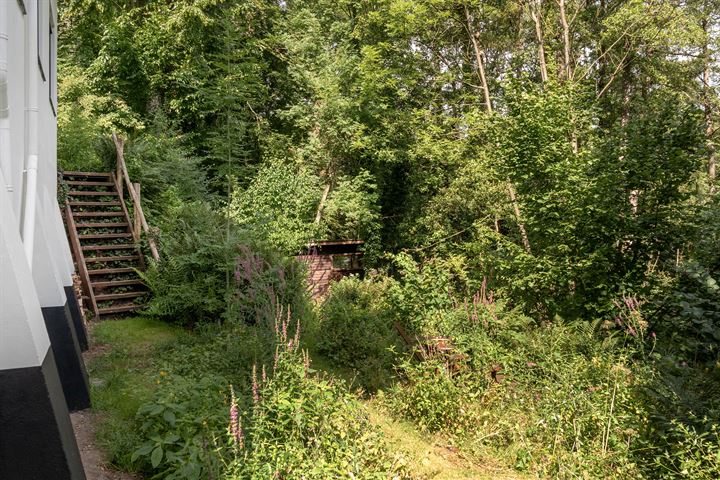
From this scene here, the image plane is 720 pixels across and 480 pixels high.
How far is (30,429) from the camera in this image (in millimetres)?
2404

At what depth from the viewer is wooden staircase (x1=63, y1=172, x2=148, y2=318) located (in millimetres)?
8789

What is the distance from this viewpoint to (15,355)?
2363 millimetres

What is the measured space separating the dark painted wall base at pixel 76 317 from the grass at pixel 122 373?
185 mm

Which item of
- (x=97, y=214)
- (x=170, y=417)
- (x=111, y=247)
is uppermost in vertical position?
(x=97, y=214)

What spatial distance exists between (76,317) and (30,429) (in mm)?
4366

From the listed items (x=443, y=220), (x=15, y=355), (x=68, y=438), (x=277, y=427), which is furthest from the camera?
(x=443, y=220)

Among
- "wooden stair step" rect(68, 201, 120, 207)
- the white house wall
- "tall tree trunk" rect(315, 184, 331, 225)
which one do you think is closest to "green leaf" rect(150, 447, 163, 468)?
the white house wall

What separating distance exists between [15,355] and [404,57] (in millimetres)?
16502

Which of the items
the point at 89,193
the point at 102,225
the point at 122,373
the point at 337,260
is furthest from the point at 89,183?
the point at 337,260

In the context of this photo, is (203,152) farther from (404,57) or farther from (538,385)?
(538,385)

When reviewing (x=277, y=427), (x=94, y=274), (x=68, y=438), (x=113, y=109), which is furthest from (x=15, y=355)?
(x=113, y=109)

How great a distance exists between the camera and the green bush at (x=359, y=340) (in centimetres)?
704

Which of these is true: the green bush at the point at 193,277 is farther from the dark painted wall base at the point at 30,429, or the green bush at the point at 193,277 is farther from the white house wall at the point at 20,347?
the dark painted wall base at the point at 30,429

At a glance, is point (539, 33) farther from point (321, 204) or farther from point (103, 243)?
point (103, 243)
